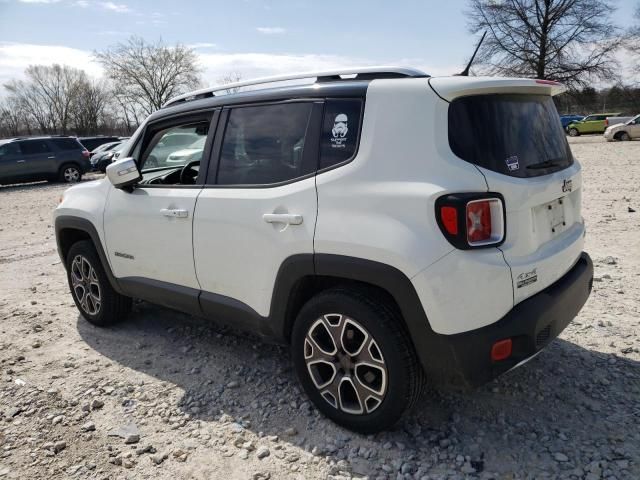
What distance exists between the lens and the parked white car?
82.9 ft

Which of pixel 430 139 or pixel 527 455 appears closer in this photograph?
pixel 430 139

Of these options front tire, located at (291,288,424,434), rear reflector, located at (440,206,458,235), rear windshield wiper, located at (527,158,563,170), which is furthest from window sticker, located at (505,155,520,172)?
front tire, located at (291,288,424,434)

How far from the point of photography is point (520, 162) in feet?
8.31

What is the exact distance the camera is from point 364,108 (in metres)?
2.62

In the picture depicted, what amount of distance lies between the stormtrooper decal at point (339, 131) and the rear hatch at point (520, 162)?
19.3 inches

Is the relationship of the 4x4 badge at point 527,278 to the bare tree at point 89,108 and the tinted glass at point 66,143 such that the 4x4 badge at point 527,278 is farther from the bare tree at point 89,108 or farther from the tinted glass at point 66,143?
the bare tree at point 89,108

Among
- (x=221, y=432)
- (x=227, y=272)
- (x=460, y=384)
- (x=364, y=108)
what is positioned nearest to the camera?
(x=460, y=384)

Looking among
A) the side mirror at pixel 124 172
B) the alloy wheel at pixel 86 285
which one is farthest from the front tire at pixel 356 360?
the alloy wheel at pixel 86 285

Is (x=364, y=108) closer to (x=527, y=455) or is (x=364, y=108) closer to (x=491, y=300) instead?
(x=491, y=300)

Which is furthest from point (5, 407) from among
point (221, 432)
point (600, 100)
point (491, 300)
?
point (600, 100)

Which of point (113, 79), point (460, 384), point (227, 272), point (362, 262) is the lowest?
point (460, 384)

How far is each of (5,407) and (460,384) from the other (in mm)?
2838

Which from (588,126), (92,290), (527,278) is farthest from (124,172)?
(588,126)

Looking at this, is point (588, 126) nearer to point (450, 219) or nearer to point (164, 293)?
point (164, 293)
